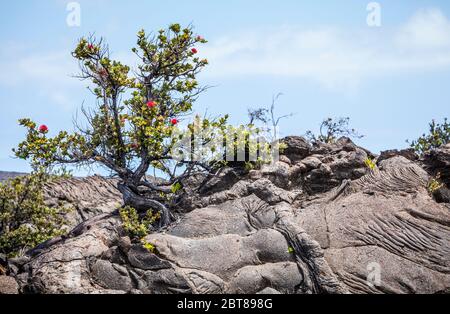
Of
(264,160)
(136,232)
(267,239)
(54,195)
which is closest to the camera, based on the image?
(267,239)

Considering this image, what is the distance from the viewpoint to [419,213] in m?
14.8

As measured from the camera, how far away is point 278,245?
47.5ft

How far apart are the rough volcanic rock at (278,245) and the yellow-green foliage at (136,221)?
0.35 meters

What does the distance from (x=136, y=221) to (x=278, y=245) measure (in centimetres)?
431

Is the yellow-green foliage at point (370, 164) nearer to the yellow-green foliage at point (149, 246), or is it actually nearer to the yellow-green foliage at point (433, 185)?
the yellow-green foliage at point (433, 185)

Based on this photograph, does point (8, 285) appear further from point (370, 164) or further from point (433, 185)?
point (433, 185)

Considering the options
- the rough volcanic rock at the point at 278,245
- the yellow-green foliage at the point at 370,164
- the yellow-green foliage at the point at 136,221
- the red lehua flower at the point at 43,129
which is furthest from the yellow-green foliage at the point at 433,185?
the red lehua flower at the point at 43,129

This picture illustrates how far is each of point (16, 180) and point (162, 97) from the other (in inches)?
253

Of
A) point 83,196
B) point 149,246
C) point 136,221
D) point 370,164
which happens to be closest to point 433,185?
point 370,164

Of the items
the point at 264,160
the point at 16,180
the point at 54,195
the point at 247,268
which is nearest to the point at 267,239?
the point at 247,268

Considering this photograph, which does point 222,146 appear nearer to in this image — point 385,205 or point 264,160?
point 264,160

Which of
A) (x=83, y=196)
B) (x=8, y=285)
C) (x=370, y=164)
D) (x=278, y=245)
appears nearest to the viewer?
(x=278, y=245)

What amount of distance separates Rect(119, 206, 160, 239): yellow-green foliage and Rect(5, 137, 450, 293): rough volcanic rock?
35cm

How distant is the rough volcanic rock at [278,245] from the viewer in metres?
13.9
